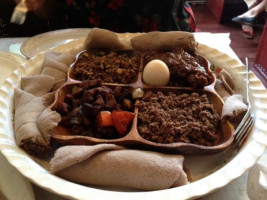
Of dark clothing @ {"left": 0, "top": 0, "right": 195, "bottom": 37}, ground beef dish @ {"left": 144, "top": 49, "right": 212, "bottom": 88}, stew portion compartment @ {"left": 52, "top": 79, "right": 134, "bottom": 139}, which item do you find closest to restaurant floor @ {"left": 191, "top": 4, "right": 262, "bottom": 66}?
dark clothing @ {"left": 0, "top": 0, "right": 195, "bottom": 37}

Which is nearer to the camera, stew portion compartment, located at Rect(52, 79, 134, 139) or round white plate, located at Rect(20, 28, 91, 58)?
stew portion compartment, located at Rect(52, 79, 134, 139)

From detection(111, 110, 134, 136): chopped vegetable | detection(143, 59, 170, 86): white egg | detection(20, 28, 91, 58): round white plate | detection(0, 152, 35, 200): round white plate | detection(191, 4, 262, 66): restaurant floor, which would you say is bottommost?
detection(191, 4, 262, 66): restaurant floor

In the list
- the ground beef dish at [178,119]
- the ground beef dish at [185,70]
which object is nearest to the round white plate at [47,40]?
the ground beef dish at [185,70]

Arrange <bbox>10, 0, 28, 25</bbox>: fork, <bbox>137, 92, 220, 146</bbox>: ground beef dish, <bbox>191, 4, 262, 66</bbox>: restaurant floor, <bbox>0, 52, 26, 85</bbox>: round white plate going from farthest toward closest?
<bbox>191, 4, 262, 66</bbox>: restaurant floor, <bbox>10, 0, 28, 25</bbox>: fork, <bbox>0, 52, 26, 85</bbox>: round white plate, <bbox>137, 92, 220, 146</bbox>: ground beef dish

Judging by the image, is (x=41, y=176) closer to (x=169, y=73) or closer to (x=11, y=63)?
(x=169, y=73)

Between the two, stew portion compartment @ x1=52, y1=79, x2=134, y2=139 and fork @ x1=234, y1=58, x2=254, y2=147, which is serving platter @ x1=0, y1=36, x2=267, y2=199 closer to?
fork @ x1=234, y1=58, x2=254, y2=147

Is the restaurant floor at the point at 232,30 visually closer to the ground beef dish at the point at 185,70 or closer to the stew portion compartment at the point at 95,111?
the ground beef dish at the point at 185,70

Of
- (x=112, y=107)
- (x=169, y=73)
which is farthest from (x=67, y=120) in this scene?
(x=169, y=73)
